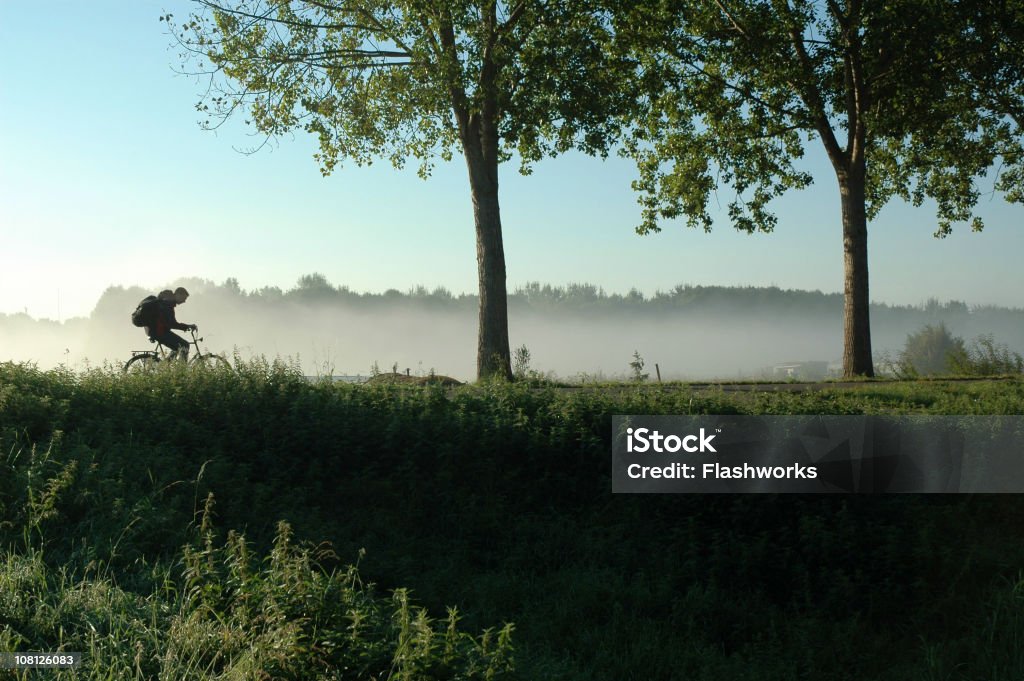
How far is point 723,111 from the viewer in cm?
2597

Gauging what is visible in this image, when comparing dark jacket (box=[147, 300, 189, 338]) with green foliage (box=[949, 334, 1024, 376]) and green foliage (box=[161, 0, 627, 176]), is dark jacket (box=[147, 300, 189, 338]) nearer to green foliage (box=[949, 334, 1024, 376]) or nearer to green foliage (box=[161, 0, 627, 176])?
green foliage (box=[161, 0, 627, 176])

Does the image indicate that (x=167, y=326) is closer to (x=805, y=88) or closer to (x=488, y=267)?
(x=488, y=267)

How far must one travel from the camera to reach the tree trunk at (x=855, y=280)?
80.1 feet

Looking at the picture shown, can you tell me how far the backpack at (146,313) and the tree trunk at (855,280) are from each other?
1687cm

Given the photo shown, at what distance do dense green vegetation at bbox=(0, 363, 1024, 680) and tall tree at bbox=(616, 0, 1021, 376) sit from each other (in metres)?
12.1

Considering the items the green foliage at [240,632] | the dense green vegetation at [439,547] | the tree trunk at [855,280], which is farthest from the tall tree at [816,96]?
the green foliage at [240,632]

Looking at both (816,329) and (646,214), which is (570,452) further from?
(816,329)

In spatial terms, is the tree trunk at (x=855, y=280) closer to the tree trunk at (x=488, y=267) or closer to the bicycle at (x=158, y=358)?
the tree trunk at (x=488, y=267)

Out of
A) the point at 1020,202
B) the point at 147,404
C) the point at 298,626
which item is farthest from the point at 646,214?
the point at 298,626

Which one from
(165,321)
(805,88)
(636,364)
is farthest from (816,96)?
(165,321)

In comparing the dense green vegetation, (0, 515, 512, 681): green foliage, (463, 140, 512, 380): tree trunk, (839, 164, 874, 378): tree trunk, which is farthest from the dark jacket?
(839, 164, 874, 378): tree trunk

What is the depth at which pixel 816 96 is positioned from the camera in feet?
83.1

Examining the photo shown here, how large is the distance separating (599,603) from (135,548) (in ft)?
15.1

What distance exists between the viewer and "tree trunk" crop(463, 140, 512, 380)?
22406 mm
